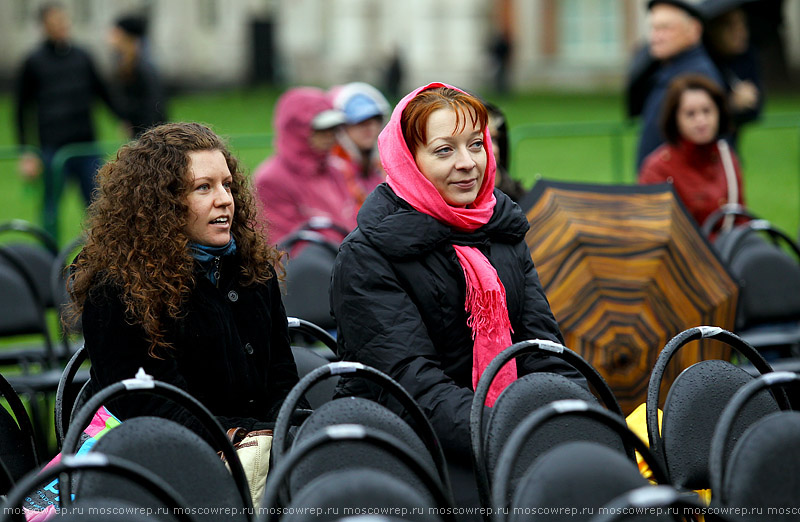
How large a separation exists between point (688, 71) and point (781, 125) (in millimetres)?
3311

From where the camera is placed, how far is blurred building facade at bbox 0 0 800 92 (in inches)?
1473

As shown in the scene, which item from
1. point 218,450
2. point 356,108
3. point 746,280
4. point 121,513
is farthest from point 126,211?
point 356,108

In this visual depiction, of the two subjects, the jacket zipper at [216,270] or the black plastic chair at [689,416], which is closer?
the black plastic chair at [689,416]

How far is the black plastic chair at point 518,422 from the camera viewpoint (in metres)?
2.96

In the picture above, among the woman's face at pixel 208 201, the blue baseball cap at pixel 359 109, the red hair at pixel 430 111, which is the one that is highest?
the red hair at pixel 430 111

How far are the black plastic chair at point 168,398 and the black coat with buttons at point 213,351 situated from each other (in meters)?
0.36

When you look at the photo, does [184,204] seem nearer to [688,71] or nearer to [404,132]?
[404,132]

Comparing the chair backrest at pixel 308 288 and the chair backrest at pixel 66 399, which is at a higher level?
the chair backrest at pixel 66 399

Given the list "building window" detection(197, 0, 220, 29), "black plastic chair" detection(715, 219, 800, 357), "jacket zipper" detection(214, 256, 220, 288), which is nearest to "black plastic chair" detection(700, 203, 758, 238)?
"black plastic chair" detection(715, 219, 800, 357)

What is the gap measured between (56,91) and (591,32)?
3035cm

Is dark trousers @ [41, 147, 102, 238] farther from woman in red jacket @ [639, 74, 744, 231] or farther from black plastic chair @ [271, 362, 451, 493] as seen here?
black plastic chair @ [271, 362, 451, 493]

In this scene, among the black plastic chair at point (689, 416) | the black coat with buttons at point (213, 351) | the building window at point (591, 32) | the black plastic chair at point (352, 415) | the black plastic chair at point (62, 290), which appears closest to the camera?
the black plastic chair at point (352, 415)

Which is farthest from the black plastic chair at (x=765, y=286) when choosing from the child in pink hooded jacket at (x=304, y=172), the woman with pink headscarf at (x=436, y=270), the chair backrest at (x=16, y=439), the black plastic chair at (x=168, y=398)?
the chair backrest at (x=16, y=439)

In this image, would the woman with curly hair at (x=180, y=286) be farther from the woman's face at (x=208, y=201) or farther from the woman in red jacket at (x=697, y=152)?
the woman in red jacket at (x=697, y=152)
